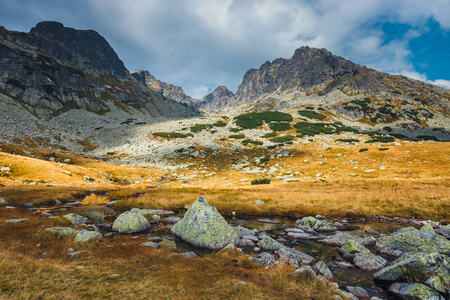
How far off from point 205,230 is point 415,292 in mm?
10989

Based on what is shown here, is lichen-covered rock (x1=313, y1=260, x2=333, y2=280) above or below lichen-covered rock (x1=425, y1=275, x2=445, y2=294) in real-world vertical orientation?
below

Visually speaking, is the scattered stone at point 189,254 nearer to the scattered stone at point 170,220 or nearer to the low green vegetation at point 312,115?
the scattered stone at point 170,220

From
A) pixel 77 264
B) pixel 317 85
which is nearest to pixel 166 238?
pixel 77 264

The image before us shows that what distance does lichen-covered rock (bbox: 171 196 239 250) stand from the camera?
13656mm

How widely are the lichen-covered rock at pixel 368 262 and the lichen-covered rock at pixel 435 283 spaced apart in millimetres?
2800

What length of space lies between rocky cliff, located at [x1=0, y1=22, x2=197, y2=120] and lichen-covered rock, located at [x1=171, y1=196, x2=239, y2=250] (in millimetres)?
105228

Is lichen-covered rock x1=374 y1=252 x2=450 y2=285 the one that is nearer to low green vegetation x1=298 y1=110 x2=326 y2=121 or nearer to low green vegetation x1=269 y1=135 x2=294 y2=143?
low green vegetation x1=269 y1=135 x2=294 y2=143

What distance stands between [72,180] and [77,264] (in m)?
35.7

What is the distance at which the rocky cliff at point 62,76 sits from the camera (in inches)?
3748

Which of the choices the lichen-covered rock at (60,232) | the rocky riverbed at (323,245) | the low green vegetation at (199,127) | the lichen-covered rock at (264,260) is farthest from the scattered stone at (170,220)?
the low green vegetation at (199,127)

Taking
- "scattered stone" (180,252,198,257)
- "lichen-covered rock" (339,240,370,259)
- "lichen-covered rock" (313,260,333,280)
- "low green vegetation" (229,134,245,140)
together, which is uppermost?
"low green vegetation" (229,134,245,140)

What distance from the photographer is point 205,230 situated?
14125 mm

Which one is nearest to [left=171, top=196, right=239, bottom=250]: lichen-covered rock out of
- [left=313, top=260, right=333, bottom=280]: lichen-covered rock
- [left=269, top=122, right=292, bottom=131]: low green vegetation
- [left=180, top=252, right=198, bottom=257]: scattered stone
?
[left=180, top=252, right=198, bottom=257]: scattered stone

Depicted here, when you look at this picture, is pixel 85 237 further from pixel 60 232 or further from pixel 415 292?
pixel 415 292
